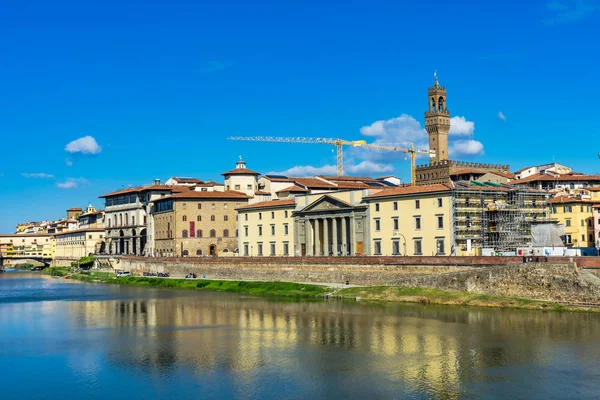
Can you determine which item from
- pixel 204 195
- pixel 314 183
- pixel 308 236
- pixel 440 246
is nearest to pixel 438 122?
pixel 314 183

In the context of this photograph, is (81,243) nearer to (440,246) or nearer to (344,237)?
(344,237)

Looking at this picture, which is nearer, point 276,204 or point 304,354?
point 304,354

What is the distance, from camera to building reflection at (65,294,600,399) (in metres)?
28.9

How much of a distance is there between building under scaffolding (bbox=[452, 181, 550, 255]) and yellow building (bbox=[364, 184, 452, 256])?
3.80 feet

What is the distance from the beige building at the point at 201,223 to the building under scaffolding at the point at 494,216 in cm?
3747

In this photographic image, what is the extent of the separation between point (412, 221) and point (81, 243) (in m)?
82.3

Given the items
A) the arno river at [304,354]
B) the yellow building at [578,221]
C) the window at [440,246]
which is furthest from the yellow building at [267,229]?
the yellow building at [578,221]

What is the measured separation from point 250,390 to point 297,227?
4696 centimetres

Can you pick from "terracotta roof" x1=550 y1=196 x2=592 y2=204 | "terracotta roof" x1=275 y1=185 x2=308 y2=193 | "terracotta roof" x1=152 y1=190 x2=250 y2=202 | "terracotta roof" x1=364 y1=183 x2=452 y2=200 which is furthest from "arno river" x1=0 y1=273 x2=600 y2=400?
"terracotta roof" x1=152 y1=190 x2=250 y2=202

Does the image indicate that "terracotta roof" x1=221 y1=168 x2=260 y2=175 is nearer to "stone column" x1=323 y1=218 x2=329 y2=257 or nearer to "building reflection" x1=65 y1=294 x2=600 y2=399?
"stone column" x1=323 y1=218 x2=329 y2=257

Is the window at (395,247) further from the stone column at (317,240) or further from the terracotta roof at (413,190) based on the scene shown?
the stone column at (317,240)

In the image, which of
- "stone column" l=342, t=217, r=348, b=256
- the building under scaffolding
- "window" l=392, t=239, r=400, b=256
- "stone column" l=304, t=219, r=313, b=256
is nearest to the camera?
the building under scaffolding

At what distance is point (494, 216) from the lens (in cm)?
5831

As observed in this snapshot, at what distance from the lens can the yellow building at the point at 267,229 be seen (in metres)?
73.4
